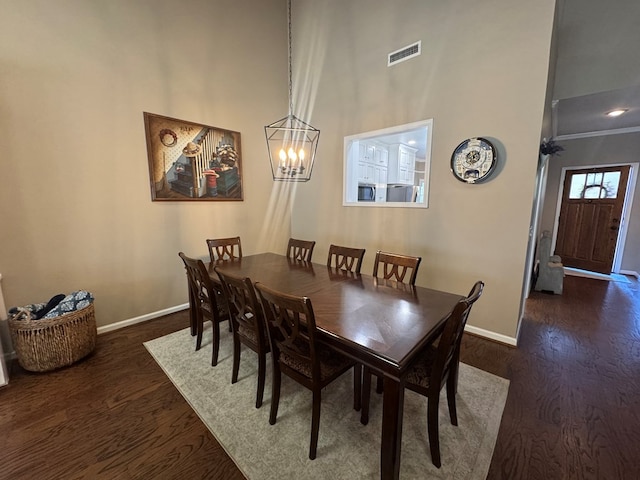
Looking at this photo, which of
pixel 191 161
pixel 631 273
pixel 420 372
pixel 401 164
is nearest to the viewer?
pixel 420 372

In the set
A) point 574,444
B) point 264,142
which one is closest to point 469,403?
point 574,444

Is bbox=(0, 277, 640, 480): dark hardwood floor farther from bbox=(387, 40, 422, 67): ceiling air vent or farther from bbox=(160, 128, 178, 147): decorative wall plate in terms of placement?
bbox=(387, 40, 422, 67): ceiling air vent

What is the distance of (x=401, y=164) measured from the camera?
16.9 ft

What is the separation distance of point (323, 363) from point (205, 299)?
124cm

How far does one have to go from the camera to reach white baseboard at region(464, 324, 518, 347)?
8.29 feet

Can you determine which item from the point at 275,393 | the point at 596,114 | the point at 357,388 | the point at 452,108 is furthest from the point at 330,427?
the point at 596,114

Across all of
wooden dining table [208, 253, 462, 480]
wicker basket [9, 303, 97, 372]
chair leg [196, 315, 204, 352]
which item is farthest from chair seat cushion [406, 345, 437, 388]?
wicker basket [9, 303, 97, 372]

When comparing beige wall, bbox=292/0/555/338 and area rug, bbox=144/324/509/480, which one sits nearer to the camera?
area rug, bbox=144/324/509/480

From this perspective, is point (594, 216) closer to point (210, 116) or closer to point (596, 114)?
point (596, 114)

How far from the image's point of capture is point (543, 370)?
2156 mm

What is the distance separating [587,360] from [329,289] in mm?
2436

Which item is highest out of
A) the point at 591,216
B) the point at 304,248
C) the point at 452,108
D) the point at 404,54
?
the point at 404,54

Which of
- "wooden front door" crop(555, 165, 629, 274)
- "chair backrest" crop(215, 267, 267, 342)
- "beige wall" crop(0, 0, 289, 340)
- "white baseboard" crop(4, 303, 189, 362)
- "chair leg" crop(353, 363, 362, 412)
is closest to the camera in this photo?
"chair backrest" crop(215, 267, 267, 342)

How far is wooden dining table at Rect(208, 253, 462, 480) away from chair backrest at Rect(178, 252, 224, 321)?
0.11 meters
